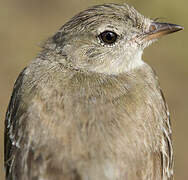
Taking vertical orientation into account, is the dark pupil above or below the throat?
above

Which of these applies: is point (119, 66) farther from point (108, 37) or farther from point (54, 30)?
point (54, 30)

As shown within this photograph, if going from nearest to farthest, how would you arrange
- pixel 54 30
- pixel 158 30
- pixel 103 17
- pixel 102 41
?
pixel 103 17 → pixel 102 41 → pixel 158 30 → pixel 54 30

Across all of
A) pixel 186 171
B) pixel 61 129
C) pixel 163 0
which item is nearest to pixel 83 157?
pixel 61 129

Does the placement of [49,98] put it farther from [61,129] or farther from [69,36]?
[69,36]

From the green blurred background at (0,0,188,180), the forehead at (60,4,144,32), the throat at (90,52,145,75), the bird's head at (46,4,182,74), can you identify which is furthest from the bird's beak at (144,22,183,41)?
the green blurred background at (0,0,188,180)

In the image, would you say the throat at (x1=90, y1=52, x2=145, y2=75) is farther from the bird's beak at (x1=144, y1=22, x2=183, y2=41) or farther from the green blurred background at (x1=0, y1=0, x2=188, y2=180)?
the green blurred background at (x1=0, y1=0, x2=188, y2=180)

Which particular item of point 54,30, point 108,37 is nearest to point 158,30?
point 108,37
